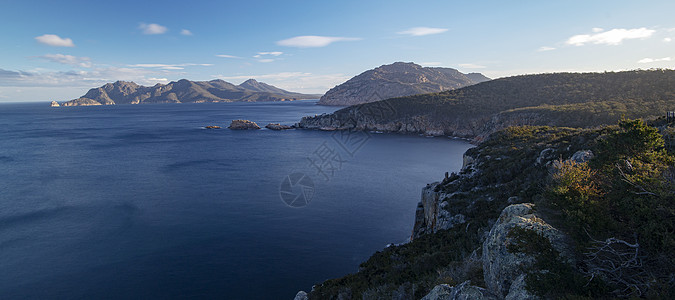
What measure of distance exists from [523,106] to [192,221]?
101963 mm

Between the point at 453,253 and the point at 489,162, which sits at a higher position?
the point at 489,162

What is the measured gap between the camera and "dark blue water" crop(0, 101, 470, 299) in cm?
2442

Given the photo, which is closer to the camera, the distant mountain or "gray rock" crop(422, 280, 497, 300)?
"gray rock" crop(422, 280, 497, 300)

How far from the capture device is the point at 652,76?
8362cm

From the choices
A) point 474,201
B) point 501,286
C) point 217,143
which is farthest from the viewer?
point 217,143

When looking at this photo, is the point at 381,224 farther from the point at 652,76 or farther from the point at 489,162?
the point at 652,76

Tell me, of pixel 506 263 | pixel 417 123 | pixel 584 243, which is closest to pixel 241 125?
pixel 417 123

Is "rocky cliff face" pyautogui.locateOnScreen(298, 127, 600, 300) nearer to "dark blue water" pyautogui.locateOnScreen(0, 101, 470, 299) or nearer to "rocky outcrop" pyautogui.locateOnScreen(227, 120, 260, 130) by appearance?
"dark blue water" pyautogui.locateOnScreen(0, 101, 470, 299)

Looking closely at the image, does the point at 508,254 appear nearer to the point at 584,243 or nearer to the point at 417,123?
the point at 584,243

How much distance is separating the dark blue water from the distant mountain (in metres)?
27.7

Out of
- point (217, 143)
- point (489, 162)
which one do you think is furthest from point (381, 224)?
point (217, 143)

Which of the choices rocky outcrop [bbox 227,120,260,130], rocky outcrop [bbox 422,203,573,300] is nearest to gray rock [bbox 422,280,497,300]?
rocky outcrop [bbox 422,203,573,300]

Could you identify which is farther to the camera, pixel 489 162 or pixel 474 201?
pixel 489 162

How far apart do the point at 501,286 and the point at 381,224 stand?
26.8 m
